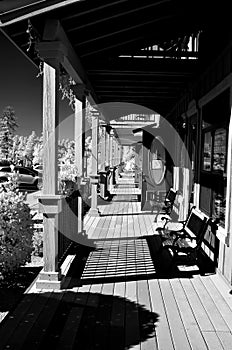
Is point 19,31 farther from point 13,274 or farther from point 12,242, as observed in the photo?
point 13,274

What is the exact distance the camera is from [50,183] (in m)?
4.08

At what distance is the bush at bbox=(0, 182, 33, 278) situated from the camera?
14.8 ft

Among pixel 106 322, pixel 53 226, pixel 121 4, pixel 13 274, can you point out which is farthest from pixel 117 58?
pixel 106 322

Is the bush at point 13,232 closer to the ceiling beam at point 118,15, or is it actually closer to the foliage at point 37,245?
the foliage at point 37,245

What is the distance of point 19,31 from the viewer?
156 inches

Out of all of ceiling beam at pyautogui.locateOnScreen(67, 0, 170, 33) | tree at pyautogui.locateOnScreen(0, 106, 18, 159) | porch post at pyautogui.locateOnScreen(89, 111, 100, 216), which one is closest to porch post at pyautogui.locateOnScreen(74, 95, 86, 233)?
ceiling beam at pyautogui.locateOnScreen(67, 0, 170, 33)

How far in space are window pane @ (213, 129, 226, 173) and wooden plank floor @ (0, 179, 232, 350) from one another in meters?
1.42

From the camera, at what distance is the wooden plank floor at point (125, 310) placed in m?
3.03

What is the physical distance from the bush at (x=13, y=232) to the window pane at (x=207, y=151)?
111 inches

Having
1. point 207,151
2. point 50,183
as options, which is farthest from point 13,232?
point 207,151

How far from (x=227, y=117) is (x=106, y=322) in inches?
109

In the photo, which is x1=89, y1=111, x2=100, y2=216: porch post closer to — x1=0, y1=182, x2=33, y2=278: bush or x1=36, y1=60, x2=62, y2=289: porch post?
x1=0, y1=182, x2=33, y2=278: bush

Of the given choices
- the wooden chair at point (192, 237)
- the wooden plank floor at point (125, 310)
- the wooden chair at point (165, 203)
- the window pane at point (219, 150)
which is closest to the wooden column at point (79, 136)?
the wooden plank floor at point (125, 310)

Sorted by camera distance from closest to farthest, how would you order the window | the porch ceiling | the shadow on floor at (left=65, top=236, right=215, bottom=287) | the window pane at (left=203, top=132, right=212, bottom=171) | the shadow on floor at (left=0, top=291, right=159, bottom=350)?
the shadow on floor at (left=0, top=291, right=159, bottom=350), the porch ceiling, the shadow on floor at (left=65, top=236, right=215, bottom=287), the window, the window pane at (left=203, top=132, right=212, bottom=171)
